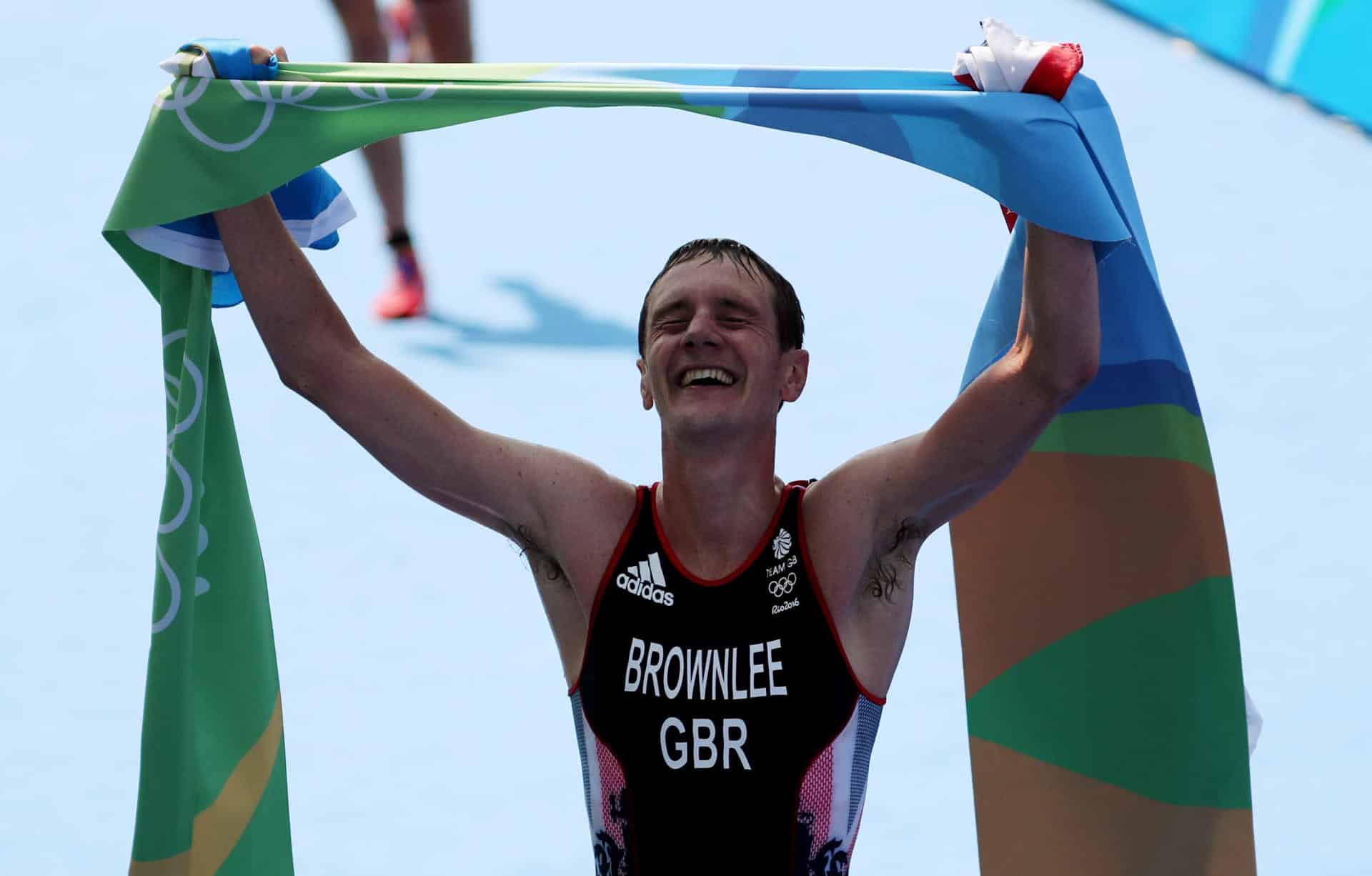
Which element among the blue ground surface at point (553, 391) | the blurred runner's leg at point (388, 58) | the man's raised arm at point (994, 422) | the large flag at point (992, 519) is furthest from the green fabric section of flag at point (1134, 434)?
the blurred runner's leg at point (388, 58)

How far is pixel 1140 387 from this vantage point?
109 inches

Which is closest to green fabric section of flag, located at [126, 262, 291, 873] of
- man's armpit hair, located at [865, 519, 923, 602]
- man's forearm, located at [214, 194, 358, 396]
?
man's forearm, located at [214, 194, 358, 396]

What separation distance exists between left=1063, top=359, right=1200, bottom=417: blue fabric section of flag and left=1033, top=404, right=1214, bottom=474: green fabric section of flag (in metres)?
0.01

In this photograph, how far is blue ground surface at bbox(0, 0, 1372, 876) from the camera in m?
3.92

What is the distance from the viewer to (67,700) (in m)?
4.16

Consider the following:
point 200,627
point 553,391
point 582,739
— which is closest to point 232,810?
point 200,627

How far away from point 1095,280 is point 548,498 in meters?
0.85

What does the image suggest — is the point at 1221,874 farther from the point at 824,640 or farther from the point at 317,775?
the point at 317,775

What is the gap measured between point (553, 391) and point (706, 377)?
10.7 feet

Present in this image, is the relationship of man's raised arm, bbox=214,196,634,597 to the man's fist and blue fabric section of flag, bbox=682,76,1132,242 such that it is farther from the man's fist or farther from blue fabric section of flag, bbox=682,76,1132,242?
blue fabric section of flag, bbox=682,76,1132,242

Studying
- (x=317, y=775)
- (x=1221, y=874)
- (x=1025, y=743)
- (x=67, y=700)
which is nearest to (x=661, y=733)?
(x=1025, y=743)

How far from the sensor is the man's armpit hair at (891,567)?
2582mm

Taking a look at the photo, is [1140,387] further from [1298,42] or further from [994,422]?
[1298,42]

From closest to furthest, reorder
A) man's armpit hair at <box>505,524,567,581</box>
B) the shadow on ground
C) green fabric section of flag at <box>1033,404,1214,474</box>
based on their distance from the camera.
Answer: man's armpit hair at <box>505,524,567,581</box> → green fabric section of flag at <box>1033,404,1214,474</box> → the shadow on ground
